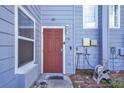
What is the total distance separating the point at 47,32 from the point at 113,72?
8.71 ft

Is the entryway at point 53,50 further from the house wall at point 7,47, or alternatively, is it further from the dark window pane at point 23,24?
the house wall at point 7,47

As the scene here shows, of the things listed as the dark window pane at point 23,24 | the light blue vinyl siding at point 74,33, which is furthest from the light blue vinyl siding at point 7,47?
the light blue vinyl siding at point 74,33

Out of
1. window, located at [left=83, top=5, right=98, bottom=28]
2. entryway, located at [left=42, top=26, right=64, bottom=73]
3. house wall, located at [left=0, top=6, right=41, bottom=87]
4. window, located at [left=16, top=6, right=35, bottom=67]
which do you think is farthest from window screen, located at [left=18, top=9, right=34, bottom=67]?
window, located at [left=83, top=5, right=98, bottom=28]

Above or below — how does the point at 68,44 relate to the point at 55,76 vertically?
above

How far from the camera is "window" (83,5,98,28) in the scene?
27.7ft

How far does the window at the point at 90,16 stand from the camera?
8438 millimetres

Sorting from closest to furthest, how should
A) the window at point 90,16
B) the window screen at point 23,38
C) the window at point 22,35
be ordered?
1. the window at point 22,35
2. the window screen at point 23,38
3. the window at point 90,16

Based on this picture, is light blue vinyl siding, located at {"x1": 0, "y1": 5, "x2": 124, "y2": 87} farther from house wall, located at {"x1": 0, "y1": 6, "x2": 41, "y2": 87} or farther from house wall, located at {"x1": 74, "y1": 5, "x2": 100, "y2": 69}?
house wall, located at {"x1": 0, "y1": 6, "x2": 41, "y2": 87}

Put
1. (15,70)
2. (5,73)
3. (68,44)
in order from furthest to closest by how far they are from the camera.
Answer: (68,44) < (15,70) < (5,73)

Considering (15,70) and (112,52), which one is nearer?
(15,70)

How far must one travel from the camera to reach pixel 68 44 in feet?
25.2

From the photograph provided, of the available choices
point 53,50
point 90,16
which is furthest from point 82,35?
point 53,50
